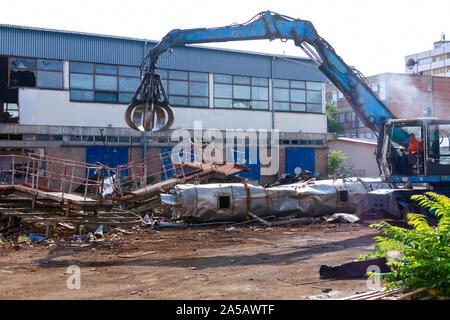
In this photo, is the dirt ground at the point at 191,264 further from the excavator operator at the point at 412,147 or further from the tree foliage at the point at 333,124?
the tree foliage at the point at 333,124

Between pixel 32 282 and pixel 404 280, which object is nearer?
pixel 404 280

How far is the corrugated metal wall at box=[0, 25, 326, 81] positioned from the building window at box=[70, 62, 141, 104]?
1.36 ft

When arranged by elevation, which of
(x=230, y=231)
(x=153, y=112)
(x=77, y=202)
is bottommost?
(x=230, y=231)

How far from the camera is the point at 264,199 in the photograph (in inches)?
592

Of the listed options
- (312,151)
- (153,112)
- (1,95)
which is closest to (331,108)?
(312,151)

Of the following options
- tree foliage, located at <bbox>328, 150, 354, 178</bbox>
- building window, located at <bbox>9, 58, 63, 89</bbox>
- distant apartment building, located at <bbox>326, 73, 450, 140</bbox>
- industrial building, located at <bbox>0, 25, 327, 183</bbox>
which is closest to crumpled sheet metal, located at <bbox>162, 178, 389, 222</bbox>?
industrial building, located at <bbox>0, 25, 327, 183</bbox>

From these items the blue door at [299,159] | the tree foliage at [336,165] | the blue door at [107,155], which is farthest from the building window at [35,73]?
the tree foliage at [336,165]

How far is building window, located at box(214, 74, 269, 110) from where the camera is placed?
27484 mm

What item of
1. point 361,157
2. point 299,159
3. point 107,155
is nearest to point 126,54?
point 107,155

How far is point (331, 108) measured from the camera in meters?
52.2

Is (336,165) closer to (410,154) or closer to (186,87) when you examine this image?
(186,87)

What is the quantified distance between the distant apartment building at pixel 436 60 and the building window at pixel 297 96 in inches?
1672
